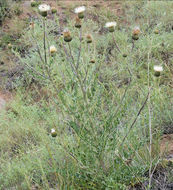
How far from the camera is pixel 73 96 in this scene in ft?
5.75

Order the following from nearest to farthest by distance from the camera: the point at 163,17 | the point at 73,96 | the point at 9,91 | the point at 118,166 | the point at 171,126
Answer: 1. the point at 73,96
2. the point at 118,166
3. the point at 171,126
4. the point at 9,91
5. the point at 163,17

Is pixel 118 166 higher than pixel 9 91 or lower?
higher

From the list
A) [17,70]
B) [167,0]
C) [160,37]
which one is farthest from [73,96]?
[167,0]

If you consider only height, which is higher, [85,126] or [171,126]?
[85,126]

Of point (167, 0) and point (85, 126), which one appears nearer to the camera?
point (85, 126)

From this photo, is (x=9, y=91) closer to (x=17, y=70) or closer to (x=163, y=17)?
(x=17, y=70)

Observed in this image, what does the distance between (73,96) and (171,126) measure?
125cm

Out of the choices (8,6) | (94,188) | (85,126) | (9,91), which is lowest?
(9,91)

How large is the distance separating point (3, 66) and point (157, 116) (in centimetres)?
331

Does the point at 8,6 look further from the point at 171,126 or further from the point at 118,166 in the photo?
the point at 118,166

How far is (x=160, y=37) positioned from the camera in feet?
14.2

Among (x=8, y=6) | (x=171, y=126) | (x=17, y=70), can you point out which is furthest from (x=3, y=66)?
(x=171, y=126)

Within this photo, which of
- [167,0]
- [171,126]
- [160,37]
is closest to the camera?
[171,126]

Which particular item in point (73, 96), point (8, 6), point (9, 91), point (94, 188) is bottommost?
point (9, 91)
